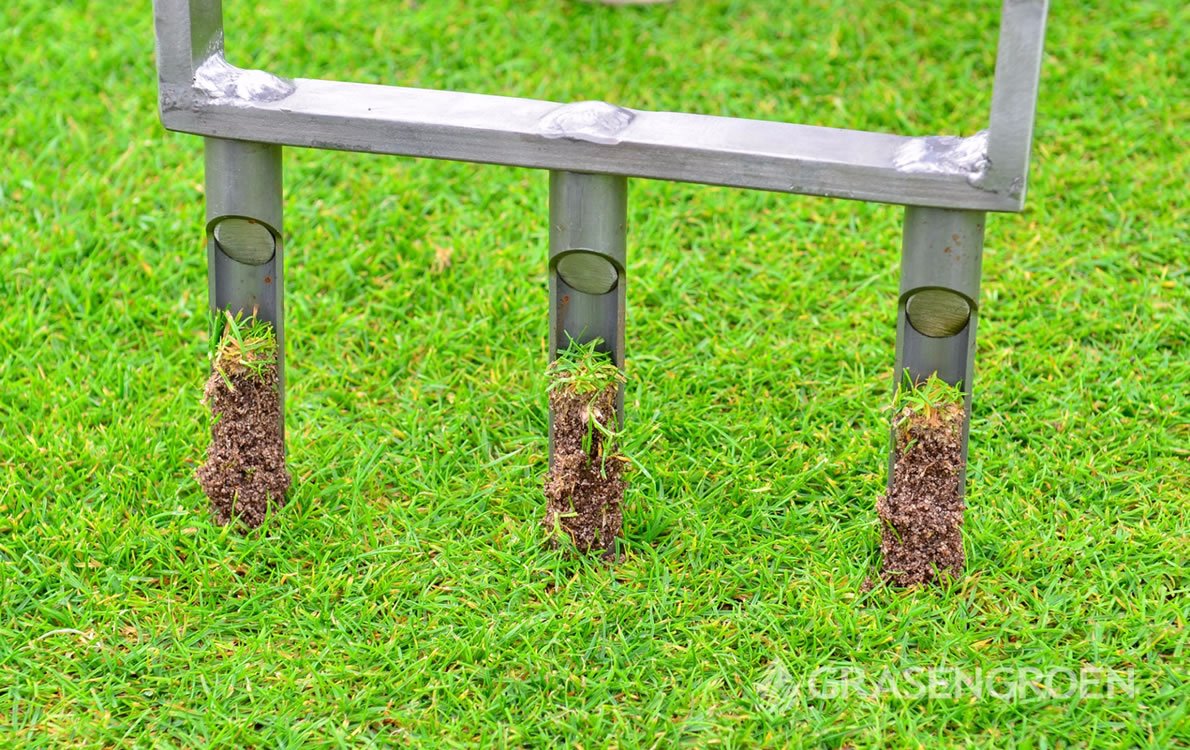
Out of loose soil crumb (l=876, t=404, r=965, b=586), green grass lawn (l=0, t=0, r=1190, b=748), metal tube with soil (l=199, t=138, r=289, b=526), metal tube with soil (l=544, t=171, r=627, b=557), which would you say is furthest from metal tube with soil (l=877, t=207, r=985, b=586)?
metal tube with soil (l=199, t=138, r=289, b=526)

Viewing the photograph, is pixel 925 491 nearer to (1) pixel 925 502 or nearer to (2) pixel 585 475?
(1) pixel 925 502

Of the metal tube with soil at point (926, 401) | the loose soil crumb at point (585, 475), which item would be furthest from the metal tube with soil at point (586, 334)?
the metal tube with soil at point (926, 401)

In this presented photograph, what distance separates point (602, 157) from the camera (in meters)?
2.36

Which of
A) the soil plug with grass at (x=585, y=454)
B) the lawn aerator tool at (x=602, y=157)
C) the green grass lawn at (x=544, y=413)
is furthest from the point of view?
the soil plug with grass at (x=585, y=454)

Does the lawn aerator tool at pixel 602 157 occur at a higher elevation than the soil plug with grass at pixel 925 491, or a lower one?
higher

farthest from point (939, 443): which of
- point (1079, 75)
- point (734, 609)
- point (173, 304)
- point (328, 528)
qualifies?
point (1079, 75)

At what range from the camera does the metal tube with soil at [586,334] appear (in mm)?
2436

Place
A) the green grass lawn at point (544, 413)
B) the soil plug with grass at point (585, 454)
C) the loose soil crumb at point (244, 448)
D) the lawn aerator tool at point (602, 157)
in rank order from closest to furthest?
the lawn aerator tool at point (602, 157) → the green grass lawn at point (544, 413) → the soil plug with grass at point (585, 454) → the loose soil crumb at point (244, 448)

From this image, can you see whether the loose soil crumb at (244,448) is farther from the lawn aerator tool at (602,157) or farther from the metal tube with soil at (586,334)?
the metal tube with soil at (586,334)

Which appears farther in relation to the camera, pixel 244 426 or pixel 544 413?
pixel 544 413

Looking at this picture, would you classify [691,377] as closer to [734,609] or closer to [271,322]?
[734,609]

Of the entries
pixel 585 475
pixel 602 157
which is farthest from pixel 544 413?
pixel 602 157

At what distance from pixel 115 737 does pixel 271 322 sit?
783mm

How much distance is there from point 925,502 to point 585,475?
61 cm
